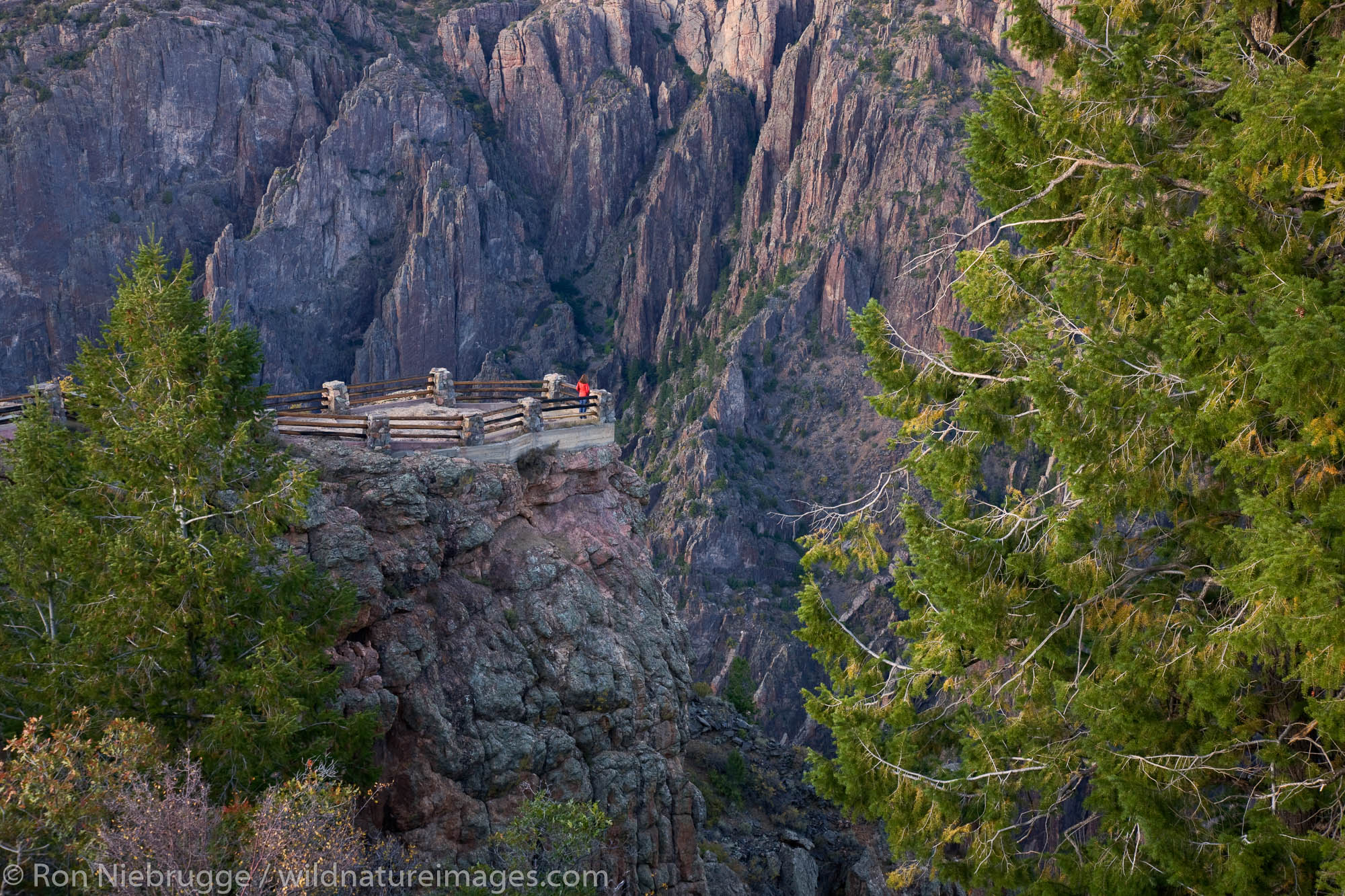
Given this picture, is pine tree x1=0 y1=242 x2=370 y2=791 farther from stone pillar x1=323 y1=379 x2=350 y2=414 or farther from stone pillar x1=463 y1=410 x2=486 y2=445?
stone pillar x1=323 y1=379 x2=350 y2=414

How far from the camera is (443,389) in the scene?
28.6 meters

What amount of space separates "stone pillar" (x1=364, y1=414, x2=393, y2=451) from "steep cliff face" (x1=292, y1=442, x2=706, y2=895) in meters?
0.43

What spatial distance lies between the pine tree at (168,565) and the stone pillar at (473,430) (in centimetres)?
708

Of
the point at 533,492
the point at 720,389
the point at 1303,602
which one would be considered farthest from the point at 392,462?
the point at 720,389

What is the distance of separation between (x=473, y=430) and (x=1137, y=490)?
55.2 ft

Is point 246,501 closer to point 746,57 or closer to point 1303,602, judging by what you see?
point 1303,602

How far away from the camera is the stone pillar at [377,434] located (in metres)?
23.0

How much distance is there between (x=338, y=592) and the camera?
17406 mm

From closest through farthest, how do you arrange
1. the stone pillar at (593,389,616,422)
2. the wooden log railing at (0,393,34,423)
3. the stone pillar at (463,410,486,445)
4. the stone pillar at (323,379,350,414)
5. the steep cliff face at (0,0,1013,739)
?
the wooden log railing at (0,393,34,423), the stone pillar at (463,410,486,445), the stone pillar at (323,379,350,414), the stone pillar at (593,389,616,422), the steep cliff face at (0,0,1013,739)

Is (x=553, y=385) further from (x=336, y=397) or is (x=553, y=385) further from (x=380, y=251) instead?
(x=380, y=251)

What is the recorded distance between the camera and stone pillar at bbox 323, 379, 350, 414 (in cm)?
2539

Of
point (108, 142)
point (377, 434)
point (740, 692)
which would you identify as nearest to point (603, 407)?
point (377, 434)

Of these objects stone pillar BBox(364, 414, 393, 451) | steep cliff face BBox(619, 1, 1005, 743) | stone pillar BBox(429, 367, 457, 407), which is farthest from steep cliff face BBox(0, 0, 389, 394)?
stone pillar BBox(364, 414, 393, 451)

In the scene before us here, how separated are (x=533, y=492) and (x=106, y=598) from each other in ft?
39.3
